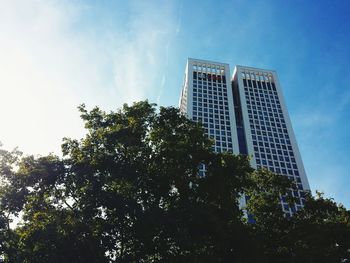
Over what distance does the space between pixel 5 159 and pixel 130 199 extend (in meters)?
9.70

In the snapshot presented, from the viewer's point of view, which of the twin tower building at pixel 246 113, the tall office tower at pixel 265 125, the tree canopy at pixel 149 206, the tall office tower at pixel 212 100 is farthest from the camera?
the tall office tower at pixel 212 100

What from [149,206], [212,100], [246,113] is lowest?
[149,206]

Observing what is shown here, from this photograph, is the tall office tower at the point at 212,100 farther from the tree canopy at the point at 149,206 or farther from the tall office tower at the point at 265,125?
the tree canopy at the point at 149,206

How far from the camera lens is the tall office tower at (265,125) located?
312 ft

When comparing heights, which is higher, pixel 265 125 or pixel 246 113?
pixel 246 113

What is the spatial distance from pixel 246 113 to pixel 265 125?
24.6 feet

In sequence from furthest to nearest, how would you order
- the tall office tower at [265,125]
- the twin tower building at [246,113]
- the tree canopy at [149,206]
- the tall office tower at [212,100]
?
the tall office tower at [212,100]
the twin tower building at [246,113]
the tall office tower at [265,125]
the tree canopy at [149,206]

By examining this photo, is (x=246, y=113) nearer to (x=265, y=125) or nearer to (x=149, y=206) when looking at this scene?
(x=265, y=125)

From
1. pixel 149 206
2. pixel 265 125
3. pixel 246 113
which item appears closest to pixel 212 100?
pixel 246 113

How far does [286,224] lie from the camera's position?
2398cm

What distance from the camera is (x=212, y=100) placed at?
112312mm

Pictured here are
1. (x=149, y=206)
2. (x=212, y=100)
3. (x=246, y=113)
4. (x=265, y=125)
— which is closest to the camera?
(x=149, y=206)

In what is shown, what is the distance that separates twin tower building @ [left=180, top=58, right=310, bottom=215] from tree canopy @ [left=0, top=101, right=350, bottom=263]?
208 ft

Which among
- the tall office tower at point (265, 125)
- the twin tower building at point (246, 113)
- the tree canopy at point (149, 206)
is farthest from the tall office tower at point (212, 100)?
the tree canopy at point (149, 206)
